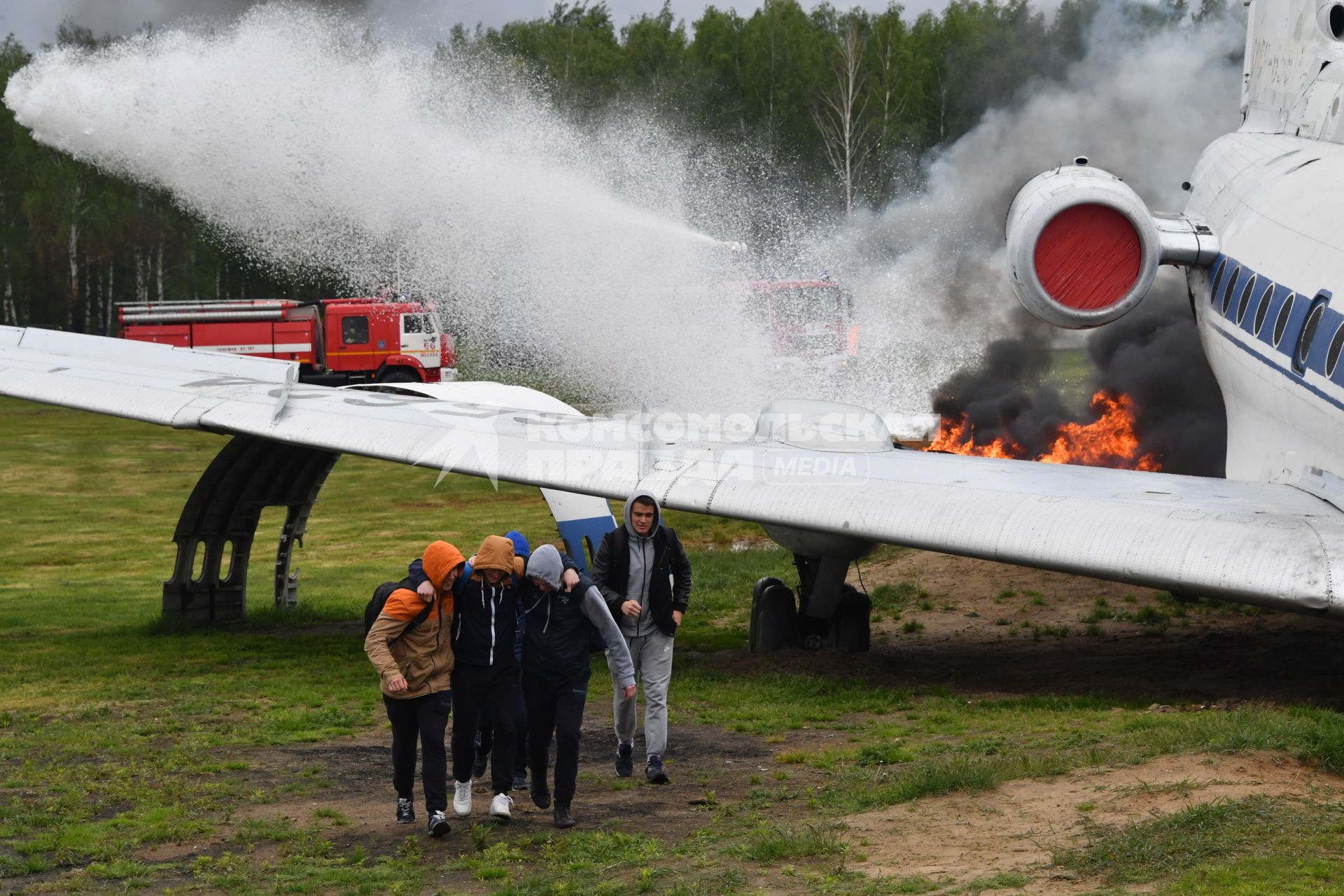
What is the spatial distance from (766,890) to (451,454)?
7.69 metres

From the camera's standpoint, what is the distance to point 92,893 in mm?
7867

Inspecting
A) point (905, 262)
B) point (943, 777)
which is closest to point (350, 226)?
point (905, 262)

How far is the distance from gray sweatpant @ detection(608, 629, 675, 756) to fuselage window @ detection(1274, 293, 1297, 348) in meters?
6.29

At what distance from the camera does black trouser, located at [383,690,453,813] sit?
29.7 feet

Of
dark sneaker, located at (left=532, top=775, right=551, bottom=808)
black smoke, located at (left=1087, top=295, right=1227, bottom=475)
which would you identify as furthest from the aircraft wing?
black smoke, located at (left=1087, top=295, right=1227, bottom=475)

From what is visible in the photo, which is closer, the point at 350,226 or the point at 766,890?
the point at 766,890

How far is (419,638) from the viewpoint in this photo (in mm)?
9109

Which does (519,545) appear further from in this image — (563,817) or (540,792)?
(563,817)

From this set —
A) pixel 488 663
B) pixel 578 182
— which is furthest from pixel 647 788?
pixel 578 182

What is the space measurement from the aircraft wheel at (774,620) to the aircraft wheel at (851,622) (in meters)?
0.45

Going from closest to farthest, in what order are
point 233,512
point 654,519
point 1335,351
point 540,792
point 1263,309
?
point 540,792, point 654,519, point 1335,351, point 1263,309, point 233,512

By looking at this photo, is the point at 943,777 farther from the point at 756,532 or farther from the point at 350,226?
the point at 350,226

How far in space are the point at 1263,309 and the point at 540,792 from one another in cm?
825

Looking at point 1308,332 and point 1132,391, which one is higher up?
point 1308,332
